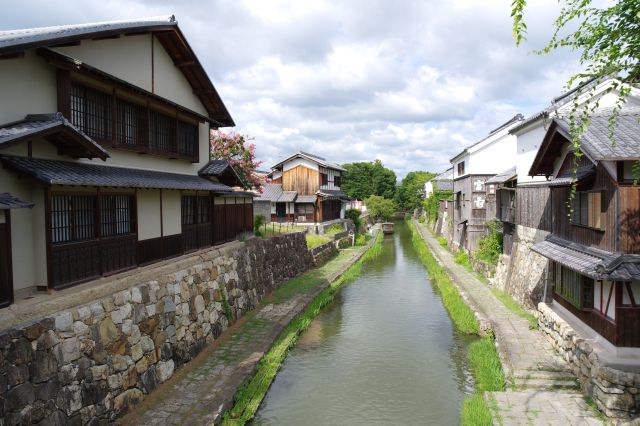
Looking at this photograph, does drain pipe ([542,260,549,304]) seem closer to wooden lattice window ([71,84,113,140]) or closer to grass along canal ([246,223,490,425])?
grass along canal ([246,223,490,425])

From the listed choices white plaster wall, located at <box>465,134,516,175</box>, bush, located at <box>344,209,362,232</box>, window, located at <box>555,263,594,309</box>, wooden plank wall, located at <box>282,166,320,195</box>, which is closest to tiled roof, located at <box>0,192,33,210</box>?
window, located at <box>555,263,594,309</box>

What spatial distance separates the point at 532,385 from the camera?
37.0 ft

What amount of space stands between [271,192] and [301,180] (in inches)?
121

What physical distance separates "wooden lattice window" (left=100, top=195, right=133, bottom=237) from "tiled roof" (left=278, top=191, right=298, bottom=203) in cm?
2802

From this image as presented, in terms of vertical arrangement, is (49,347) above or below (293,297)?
above

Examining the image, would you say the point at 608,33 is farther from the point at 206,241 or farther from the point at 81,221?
the point at 206,241

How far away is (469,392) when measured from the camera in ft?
40.3

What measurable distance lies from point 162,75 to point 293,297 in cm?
1158

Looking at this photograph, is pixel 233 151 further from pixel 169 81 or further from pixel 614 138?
pixel 614 138

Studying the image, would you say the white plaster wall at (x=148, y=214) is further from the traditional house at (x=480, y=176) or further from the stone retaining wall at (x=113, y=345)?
the traditional house at (x=480, y=176)

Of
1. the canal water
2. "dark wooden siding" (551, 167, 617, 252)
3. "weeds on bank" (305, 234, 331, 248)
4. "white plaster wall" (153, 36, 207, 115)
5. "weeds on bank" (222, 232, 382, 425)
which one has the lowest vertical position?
the canal water

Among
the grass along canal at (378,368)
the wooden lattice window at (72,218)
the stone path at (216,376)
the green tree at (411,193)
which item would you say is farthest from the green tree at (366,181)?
the wooden lattice window at (72,218)

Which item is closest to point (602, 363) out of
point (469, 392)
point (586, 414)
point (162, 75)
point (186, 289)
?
point (586, 414)

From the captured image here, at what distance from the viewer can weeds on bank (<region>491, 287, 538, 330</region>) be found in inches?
620
